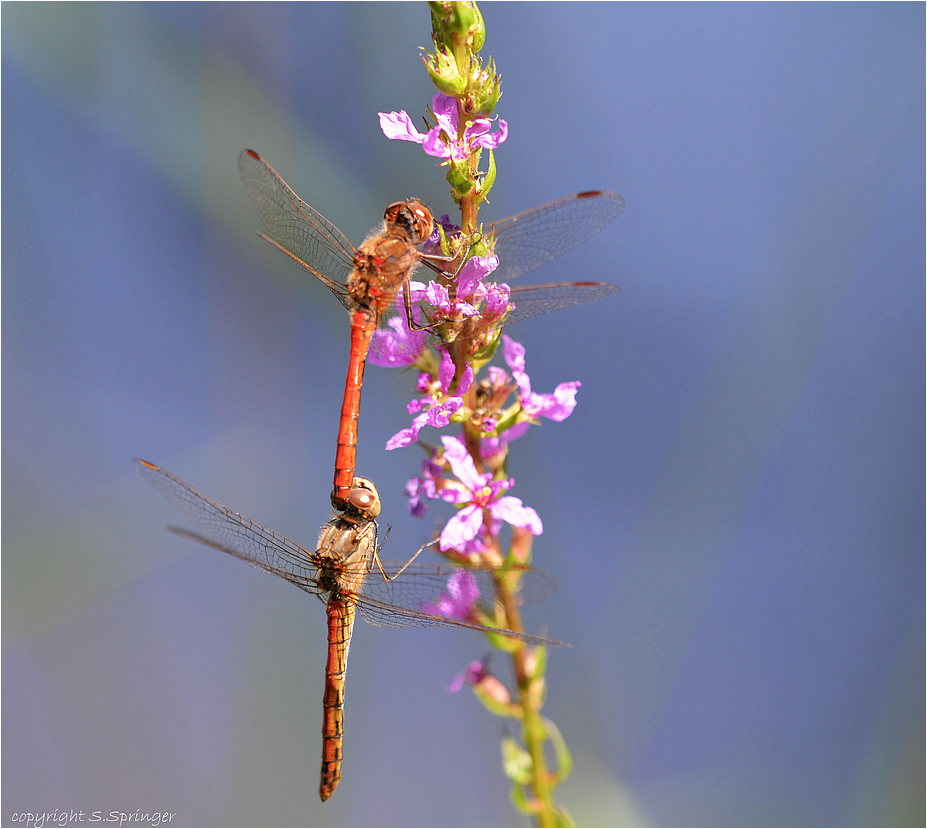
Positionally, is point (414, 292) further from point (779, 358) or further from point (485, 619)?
point (779, 358)

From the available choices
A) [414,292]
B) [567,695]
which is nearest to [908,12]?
[414,292]

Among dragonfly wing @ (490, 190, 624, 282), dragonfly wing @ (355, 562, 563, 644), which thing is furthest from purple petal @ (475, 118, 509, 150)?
dragonfly wing @ (355, 562, 563, 644)

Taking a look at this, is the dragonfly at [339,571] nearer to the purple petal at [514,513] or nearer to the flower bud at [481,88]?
the purple petal at [514,513]

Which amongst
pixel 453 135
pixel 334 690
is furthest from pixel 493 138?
pixel 334 690

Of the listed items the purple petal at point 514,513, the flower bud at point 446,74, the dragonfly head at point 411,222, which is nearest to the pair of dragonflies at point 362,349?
the dragonfly head at point 411,222

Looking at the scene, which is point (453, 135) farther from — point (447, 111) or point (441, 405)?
point (441, 405)

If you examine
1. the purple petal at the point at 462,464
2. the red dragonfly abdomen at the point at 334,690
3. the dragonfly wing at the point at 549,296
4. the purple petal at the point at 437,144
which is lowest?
the red dragonfly abdomen at the point at 334,690
